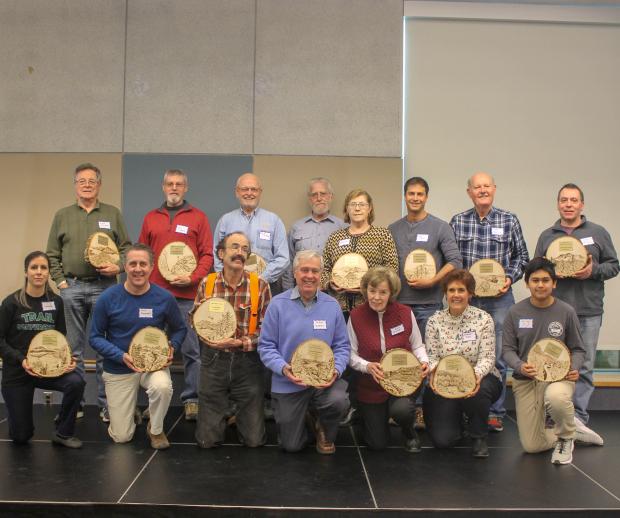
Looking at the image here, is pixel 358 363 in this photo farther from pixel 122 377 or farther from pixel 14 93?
pixel 14 93

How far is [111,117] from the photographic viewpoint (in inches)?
235

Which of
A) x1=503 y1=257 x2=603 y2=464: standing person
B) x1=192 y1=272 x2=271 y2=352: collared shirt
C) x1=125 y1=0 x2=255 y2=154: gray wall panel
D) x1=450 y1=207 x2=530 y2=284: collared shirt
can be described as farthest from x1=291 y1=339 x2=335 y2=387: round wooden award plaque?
x1=125 y1=0 x2=255 y2=154: gray wall panel

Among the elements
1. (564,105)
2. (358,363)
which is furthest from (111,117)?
(564,105)

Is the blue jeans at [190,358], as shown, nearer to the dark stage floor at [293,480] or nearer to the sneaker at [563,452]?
the dark stage floor at [293,480]

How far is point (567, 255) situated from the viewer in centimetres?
481

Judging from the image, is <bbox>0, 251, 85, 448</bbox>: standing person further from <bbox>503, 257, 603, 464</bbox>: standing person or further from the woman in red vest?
<bbox>503, 257, 603, 464</bbox>: standing person

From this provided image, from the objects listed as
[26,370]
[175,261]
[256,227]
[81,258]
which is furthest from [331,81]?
[26,370]

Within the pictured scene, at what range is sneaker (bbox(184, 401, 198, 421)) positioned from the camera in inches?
199

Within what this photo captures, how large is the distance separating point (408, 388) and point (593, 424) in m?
1.73

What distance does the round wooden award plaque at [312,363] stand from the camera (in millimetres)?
4168

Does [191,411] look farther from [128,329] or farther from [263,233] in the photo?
[263,233]

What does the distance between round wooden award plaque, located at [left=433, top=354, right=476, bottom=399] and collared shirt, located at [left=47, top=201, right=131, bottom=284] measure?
2390 mm

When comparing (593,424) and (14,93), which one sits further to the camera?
(14,93)

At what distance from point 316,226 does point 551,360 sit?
1.96 m
